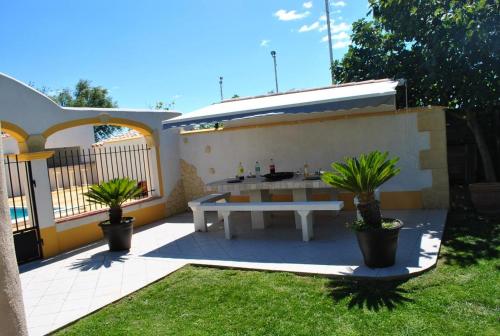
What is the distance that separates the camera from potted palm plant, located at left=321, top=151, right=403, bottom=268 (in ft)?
27.8

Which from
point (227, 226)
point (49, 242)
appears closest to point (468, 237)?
point (227, 226)

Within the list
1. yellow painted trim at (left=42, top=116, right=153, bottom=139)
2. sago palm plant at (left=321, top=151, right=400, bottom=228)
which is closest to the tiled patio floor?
sago palm plant at (left=321, top=151, right=400, bottom=228)

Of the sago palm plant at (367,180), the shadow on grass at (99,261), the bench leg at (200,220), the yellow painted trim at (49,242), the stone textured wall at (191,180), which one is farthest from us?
the stone textured wall at (191,180)

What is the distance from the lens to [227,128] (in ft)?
57.7

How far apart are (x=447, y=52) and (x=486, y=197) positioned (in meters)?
4.85

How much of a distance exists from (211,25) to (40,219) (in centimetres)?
2272

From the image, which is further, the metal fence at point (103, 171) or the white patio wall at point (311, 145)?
the metal fence at point (103, 171)

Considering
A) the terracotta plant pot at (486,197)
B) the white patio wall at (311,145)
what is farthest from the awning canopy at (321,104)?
the terracotta plant pot at (486,197)

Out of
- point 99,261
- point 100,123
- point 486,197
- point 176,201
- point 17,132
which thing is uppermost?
point 100,123

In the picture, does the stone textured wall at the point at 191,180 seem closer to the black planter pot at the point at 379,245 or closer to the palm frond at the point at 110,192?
the palm frond at the point at 110,192

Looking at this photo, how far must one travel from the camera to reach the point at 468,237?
10.6m

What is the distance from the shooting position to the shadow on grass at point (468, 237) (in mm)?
9055

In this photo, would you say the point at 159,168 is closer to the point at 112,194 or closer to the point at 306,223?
the point at 112,194

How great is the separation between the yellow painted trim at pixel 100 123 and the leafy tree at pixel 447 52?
9866 mm
